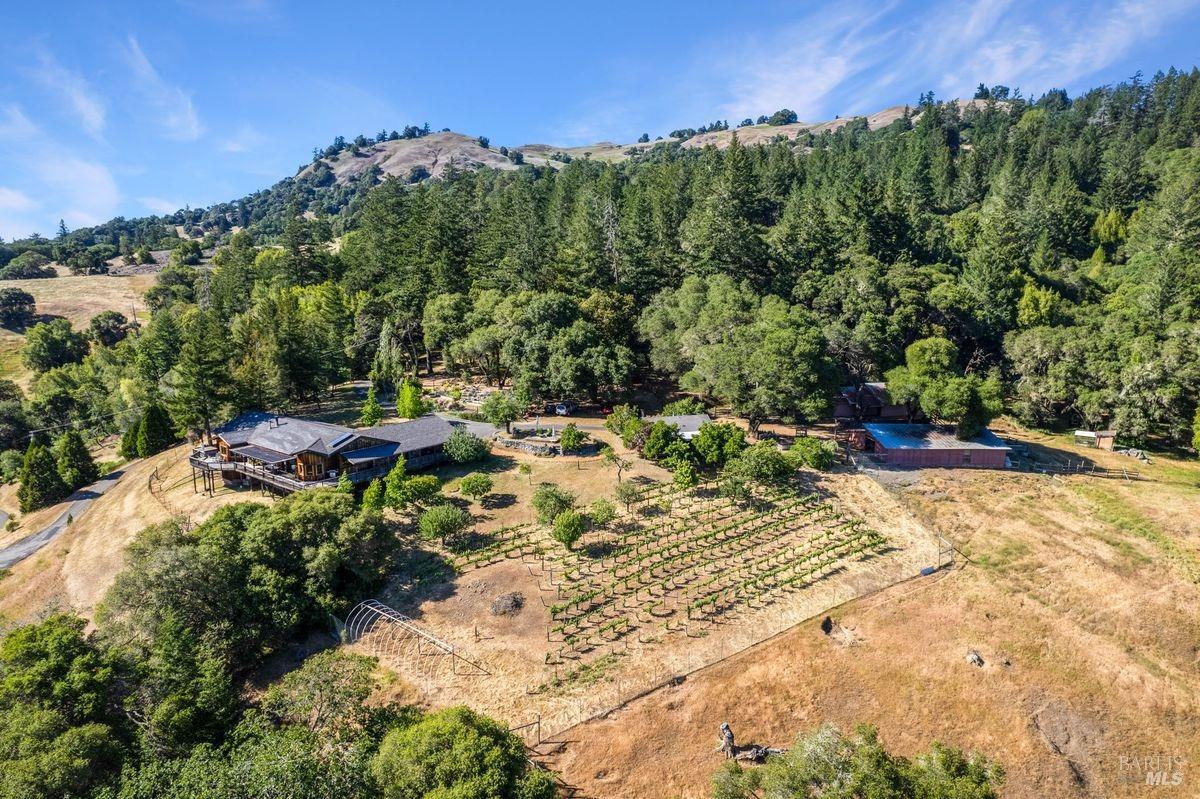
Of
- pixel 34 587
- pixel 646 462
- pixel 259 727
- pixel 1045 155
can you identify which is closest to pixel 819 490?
pixel 646 462

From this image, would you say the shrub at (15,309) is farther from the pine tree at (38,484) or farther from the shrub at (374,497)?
the shrub at (374,497)

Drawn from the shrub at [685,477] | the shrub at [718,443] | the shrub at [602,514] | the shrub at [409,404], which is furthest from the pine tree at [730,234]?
the shrub at [602,514]

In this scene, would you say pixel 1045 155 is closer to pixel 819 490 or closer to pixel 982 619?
pixel 819 490

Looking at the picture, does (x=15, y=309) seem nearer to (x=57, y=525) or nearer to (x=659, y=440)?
(x=57, y=525)

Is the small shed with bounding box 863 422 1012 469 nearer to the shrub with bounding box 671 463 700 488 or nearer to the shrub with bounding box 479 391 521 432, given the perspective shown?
the shrub with bounding box 671 463 700 488

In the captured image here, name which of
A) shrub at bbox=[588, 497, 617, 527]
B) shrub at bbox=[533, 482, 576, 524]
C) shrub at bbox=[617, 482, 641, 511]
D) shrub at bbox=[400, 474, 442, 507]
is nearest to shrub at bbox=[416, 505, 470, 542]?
shrub at bbox=[400, 474, 442, 507]
